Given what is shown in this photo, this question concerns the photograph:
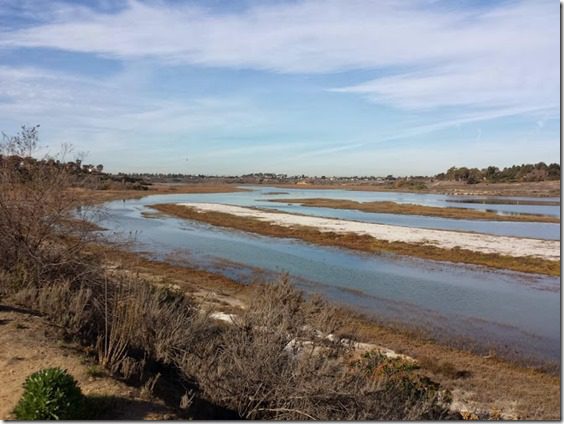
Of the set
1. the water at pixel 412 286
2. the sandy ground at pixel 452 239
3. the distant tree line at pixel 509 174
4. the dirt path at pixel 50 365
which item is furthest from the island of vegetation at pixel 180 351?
the distant tree line at pixel 509 174

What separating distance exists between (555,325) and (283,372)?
13.0 metres

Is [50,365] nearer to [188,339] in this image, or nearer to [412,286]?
[188,339]

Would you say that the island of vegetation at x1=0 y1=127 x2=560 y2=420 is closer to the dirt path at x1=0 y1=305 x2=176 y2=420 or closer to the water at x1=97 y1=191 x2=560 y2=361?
→ the dirt path at x1=0 y1=305 x2=176 y2=420

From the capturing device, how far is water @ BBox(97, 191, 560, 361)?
601 inches

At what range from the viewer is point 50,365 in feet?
22.6

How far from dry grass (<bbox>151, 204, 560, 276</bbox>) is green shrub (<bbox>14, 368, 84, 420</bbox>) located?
24.3m

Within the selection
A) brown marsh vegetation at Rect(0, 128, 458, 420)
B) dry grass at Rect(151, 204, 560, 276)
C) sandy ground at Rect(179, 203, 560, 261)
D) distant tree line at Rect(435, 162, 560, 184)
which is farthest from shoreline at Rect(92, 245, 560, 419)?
distant tree line at Rect(435, 162, 560, 184)

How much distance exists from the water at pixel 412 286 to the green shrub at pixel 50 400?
810cm

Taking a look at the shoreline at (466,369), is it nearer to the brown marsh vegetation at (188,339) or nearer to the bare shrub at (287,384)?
the brown marsh vegetation at (188,339)

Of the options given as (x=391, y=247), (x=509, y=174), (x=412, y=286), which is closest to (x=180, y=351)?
(x=412, y=286)

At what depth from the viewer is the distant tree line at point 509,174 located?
5344 inches

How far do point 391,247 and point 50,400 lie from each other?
1073 inches

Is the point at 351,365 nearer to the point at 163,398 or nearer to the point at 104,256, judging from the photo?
the point at 163,398

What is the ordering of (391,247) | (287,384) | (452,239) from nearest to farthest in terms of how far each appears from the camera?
(287,384)
(391,247)
(452,239)
